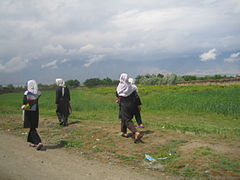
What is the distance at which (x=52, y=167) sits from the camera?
5336 millimetres

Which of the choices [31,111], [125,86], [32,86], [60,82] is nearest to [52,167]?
[31,111]

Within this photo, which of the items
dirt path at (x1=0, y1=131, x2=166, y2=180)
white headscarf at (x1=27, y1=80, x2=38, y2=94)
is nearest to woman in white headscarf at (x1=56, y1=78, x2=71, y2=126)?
white headscarf at (x1=27, y1=80, x2=38, y2=94)

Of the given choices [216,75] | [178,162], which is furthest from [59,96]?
[216,75]

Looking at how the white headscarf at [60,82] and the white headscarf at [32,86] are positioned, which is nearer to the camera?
the white headscarf at [32,86]

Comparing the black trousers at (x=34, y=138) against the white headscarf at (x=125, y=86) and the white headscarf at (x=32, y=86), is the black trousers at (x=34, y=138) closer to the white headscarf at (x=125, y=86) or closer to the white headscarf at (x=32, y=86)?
the white headscarf at (x=32, y=86)

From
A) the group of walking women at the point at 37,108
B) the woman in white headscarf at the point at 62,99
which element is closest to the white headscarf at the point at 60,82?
the woman in white headscarf at the point at 62,99

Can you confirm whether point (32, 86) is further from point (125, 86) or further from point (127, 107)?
point (127, 107)

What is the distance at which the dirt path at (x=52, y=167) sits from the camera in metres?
4.79

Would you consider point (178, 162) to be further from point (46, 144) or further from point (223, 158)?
point (46, 144)

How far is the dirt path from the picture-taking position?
189 inches

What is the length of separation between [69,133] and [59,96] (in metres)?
2.03

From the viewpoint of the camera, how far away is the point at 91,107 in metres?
20.9

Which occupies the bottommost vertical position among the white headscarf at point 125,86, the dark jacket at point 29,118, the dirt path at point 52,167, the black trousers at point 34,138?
the dirt path at point 52,167

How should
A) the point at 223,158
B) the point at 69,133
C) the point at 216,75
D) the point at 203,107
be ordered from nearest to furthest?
the point at 223,158 → the point at 69,133 → the point at 203,107 → the point at 216,75
